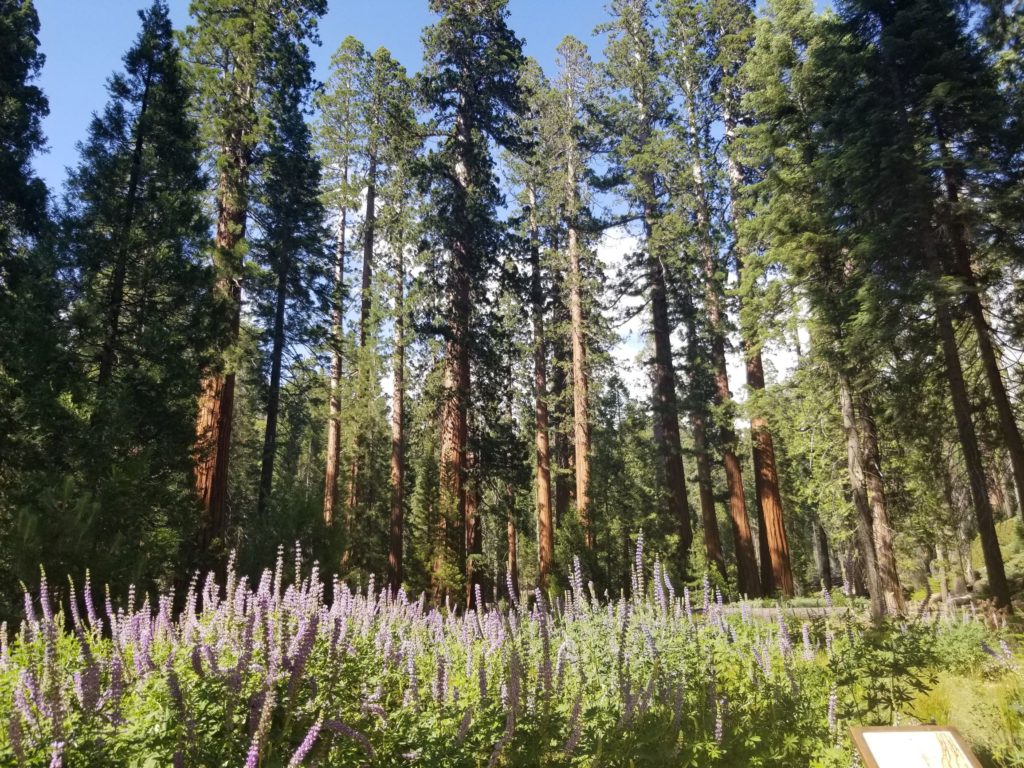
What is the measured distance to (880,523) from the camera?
37.6ft

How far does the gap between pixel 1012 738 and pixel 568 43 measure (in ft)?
87.7

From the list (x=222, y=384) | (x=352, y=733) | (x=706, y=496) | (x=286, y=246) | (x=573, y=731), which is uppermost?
(x=286, y=246)

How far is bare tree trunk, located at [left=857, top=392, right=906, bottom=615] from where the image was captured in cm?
1117

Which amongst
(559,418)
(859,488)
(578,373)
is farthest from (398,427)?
(859,488)

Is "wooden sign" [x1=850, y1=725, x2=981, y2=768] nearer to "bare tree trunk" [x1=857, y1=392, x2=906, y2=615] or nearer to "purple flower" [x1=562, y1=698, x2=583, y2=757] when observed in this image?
"purple flower" [x1=562, y1=698, x2=583, y2=757]

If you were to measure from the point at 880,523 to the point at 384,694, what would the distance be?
10960 mm

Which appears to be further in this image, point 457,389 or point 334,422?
point 334,422

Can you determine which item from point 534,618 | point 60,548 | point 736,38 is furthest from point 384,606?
point 736,38

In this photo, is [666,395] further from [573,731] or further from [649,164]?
[573,731]

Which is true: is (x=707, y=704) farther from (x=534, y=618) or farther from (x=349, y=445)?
(x=349, y=445)

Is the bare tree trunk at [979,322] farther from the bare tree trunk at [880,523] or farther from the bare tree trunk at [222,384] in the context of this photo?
the bare tree trunk at [222,384]

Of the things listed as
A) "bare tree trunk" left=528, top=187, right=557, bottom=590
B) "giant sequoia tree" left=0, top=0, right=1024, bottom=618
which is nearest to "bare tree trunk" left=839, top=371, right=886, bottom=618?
"giant sequoia tree" left=0, top=0, right=1024, bottom=618

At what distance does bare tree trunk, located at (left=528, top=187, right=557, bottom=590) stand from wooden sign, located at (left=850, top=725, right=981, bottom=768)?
14926mm

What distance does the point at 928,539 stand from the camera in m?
16.3
